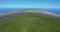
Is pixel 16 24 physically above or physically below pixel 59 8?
below

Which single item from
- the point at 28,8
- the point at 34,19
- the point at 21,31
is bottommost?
the point at 21,31

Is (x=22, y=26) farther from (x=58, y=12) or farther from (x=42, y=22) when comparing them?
(x=58, y=12)

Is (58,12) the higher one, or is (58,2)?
(58,2)

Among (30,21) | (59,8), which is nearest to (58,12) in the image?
(59,8)

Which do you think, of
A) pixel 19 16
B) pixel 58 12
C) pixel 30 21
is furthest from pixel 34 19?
pixel 58 12

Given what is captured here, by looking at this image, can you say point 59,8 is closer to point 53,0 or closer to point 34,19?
point 53,0
